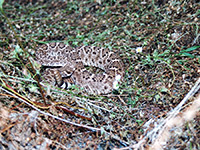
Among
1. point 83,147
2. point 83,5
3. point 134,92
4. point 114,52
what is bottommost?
point 83,147

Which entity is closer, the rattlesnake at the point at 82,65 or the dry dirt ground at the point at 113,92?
the dry dirt ground at the point at 113,92

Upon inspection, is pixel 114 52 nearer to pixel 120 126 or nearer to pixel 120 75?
pixel 120 75

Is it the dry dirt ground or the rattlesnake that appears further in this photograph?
the rattlesnake

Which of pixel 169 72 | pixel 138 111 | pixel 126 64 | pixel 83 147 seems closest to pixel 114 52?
pixel 126 64
